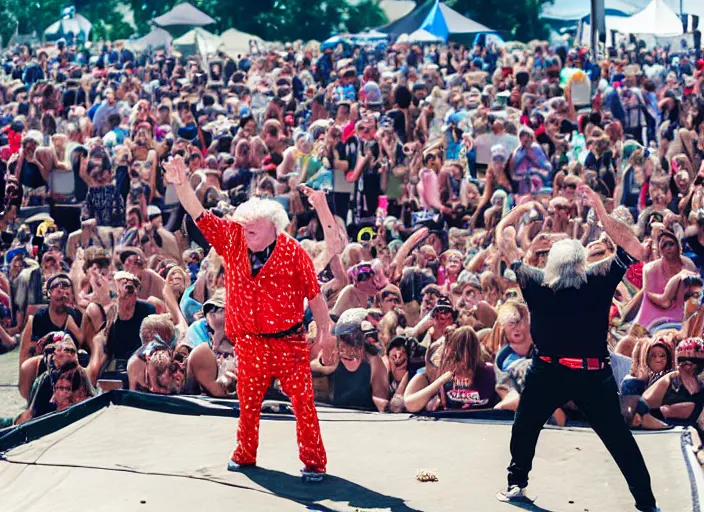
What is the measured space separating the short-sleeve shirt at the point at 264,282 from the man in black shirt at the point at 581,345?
111 cm

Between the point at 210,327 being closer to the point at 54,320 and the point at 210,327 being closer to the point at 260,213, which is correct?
the point at 54,320

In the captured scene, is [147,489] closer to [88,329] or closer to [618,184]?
[88,329]

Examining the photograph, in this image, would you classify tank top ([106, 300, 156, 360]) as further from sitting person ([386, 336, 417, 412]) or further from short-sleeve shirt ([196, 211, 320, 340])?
short-sleeve shirt ([196, 211, 320, 340])

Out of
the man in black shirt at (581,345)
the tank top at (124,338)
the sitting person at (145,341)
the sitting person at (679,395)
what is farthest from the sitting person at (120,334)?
the man in black shirt at (581,345)

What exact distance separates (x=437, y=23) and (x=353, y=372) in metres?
32.4

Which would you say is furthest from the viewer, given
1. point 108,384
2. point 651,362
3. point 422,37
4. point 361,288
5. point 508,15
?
point 508,15

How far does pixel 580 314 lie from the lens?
577 cm

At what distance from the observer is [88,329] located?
9.23m

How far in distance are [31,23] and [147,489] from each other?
6289 cm

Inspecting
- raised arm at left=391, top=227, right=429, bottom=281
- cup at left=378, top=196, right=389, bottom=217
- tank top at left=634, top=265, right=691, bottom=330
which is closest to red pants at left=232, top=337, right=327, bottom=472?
tank top at left=634, top=265, right=691, bottom=330

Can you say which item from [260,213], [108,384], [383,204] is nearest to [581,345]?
[260,213]

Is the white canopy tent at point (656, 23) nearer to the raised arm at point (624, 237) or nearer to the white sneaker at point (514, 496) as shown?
the raised arm at point (624, 237)

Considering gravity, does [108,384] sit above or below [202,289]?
below

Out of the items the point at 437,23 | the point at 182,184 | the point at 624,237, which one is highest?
the point at 437,23
